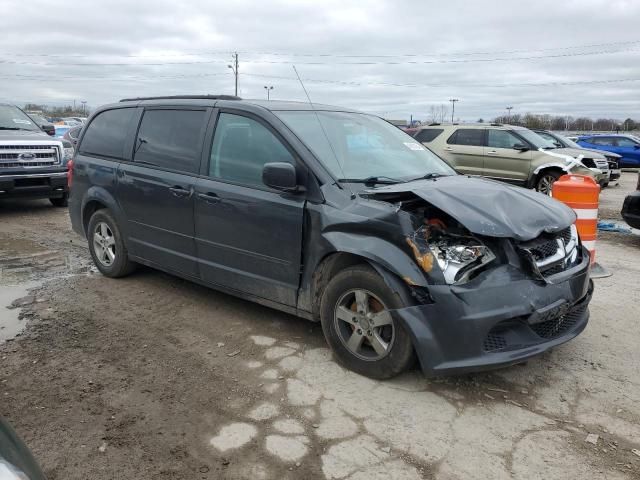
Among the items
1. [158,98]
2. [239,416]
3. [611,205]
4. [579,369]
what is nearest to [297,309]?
[239,416]

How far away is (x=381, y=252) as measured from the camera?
3354 mm

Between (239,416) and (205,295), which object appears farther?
(205,295)

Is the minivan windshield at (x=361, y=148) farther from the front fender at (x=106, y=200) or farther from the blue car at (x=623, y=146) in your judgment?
the blue car at (x=623, y=146)

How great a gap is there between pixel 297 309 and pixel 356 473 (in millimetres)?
1487

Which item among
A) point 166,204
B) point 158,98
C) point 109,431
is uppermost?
point 158,98

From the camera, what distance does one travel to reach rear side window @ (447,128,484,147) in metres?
12.9

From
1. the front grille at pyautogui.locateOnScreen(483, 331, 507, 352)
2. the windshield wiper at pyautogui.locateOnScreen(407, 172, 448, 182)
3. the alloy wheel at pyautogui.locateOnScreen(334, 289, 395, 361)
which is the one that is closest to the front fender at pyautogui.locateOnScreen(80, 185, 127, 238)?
the alloy wheel at pyautogui.locateOnScreen(334, 289, 395, 361)

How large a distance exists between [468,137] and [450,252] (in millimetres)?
10484

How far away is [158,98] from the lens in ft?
17.1

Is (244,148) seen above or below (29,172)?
above

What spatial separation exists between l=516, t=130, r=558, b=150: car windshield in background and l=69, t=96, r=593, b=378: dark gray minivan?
28.4 feet

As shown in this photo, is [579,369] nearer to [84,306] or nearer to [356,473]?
[356,473]

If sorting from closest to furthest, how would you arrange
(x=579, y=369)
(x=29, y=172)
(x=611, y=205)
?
(x=579, y=369), (x=29, y=172), (x=611, y=205)

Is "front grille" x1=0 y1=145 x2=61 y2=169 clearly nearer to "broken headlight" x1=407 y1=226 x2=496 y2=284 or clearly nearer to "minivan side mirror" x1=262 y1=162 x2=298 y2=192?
"minivan side mirror" x1=262 y1=162 x2=298 y2=192
